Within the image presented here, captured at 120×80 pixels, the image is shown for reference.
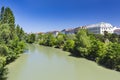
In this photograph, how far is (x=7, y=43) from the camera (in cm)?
2053

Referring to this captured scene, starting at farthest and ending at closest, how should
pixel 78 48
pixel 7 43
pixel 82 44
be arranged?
pixel 78 48 < pixel 82 44 < pixel 7 43

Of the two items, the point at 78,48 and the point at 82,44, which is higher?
the point at 82,44

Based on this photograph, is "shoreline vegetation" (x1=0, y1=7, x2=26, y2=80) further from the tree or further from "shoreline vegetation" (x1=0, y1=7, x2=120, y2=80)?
the tree

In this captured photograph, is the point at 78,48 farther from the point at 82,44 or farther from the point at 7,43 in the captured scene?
the point at 7,43

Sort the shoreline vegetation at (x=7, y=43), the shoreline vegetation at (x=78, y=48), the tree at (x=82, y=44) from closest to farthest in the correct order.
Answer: the shoreline vegetation at (x=7, y=43)
the shoreline vegetation at (x=78, y=48)
the tree at (x=82, y=44)

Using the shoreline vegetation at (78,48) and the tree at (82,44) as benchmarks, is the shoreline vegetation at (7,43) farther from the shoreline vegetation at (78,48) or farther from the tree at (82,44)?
the tree at (82,44)

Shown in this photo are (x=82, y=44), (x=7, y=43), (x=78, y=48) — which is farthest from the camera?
(x=78, y=48)

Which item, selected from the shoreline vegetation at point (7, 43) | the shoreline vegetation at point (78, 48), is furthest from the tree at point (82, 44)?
the shoreline vegetation at point (7, 43)

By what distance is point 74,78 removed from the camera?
1822 cm

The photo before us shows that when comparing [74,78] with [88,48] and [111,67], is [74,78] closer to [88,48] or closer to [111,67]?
[111,67]

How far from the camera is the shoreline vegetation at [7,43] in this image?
13645mm

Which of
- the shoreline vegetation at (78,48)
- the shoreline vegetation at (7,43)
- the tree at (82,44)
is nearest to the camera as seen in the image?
the shoreline vegetation at (7,43)

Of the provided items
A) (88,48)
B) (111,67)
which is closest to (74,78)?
(111,67)

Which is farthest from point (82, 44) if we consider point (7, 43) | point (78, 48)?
point (7, 43)
